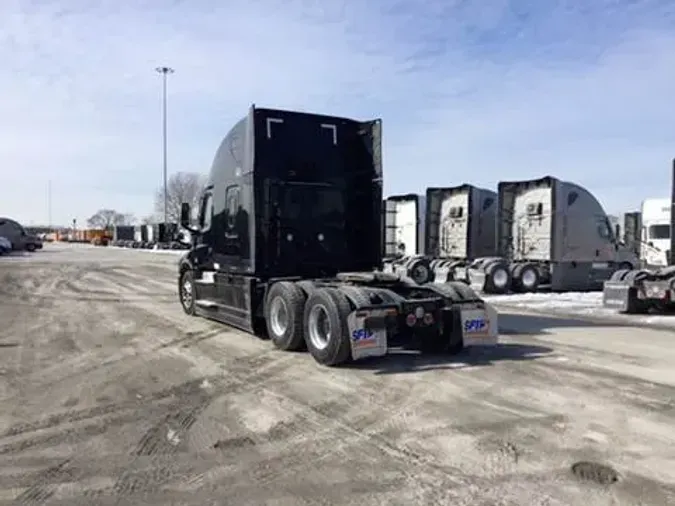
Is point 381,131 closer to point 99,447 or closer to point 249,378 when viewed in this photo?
point 249,378

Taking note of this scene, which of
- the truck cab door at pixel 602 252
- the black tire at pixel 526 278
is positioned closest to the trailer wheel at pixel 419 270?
the black tire at pixel 526 278

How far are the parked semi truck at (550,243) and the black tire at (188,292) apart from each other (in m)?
9.54

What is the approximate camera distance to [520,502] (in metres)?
4.39

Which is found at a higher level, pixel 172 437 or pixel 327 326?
pixel 327 326

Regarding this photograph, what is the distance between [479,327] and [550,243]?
1224 centimetres

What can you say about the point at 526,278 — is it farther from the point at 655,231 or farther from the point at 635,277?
the point at 655,231

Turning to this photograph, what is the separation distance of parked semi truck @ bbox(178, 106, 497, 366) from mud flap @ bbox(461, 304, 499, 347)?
15 millimetres

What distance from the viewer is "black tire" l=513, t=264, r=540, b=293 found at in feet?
67.3

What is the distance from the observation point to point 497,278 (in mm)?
20453

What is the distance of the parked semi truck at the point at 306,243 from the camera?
9.38 meters

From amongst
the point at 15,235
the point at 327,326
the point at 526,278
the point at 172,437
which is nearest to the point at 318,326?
the point at 327,326

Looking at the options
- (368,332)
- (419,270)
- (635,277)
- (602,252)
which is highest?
(602,252)

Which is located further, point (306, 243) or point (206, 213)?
point (206, 213)

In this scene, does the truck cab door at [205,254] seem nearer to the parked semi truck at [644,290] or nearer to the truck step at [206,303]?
the truck step at [206,303]
